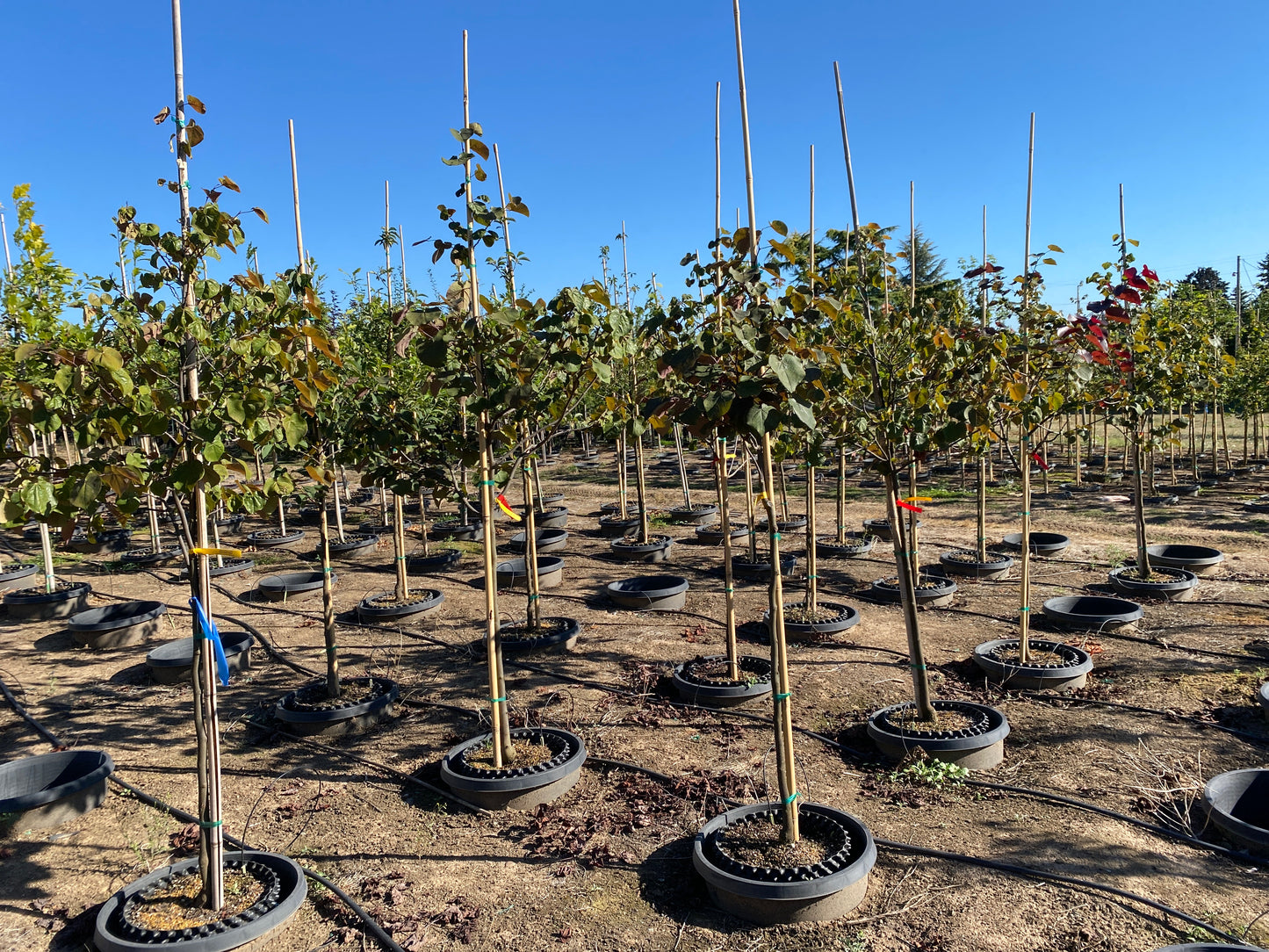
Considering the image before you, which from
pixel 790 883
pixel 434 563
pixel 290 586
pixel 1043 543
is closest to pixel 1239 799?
pixel 790 883

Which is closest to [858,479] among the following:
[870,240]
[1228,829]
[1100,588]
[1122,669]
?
[1100,588]

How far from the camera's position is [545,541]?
1181 centimetres

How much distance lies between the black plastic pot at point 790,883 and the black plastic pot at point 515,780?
3.77 ft

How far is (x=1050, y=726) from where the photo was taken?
5.45m

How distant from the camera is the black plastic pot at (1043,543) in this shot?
1049cm

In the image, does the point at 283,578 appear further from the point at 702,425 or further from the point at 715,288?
the point at 702,425

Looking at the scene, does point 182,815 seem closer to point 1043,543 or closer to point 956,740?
point 956,740

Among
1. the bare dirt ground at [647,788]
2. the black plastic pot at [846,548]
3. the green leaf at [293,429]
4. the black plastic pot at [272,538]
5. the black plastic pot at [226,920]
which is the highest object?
the green leaf at [293,429]

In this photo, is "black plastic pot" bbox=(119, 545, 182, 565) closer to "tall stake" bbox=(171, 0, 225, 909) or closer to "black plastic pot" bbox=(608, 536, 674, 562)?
"black plastic pot" bbox=(608, 536, 674, 562)

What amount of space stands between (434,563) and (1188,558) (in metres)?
9.69

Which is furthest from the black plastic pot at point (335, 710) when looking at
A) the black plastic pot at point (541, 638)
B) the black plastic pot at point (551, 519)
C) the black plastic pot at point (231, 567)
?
the black plastic pot at point (551, 519)

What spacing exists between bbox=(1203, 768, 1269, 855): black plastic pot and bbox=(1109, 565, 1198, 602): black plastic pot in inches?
180

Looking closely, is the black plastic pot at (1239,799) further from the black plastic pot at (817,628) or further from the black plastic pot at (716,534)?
the black plastic pot at (716,534)

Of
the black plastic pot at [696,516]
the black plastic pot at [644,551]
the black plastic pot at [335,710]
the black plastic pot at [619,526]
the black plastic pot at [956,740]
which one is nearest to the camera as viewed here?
the black plastic pot at [956,740]
